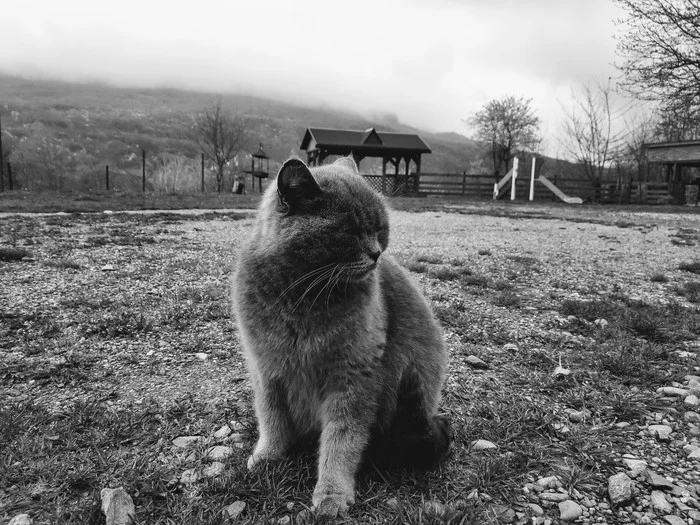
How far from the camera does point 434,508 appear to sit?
1.95 metres

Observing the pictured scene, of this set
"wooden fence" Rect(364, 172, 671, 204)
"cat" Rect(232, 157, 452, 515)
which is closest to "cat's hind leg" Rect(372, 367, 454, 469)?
"cat" Rect(232, 157, 452, 515)

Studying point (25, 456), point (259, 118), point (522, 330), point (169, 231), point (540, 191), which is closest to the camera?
point (25, 456)

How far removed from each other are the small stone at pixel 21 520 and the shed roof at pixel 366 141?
1369 inches

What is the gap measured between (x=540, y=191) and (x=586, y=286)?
32824mm

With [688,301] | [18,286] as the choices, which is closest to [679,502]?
[688,301]

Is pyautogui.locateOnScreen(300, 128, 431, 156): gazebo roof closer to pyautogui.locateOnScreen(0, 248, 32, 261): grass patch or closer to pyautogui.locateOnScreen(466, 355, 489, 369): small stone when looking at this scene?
pyautogui.locateOnScreen(0, 248, 32, 261): grass patch

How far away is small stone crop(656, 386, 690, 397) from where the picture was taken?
303 centimetres

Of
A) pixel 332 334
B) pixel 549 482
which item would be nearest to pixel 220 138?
pixel 332 334

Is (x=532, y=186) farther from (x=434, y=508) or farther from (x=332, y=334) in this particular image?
(x=434, y=508)

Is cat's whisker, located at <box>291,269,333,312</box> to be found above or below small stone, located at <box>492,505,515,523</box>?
above

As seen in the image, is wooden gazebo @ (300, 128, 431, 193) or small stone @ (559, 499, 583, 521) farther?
wooden gazebo @ (300, 128, 431, 193)

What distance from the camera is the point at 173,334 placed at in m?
4.05

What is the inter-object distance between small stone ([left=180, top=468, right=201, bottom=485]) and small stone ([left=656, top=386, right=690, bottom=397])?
2.99 metres

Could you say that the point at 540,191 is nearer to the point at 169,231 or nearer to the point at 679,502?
the point at 169,231
